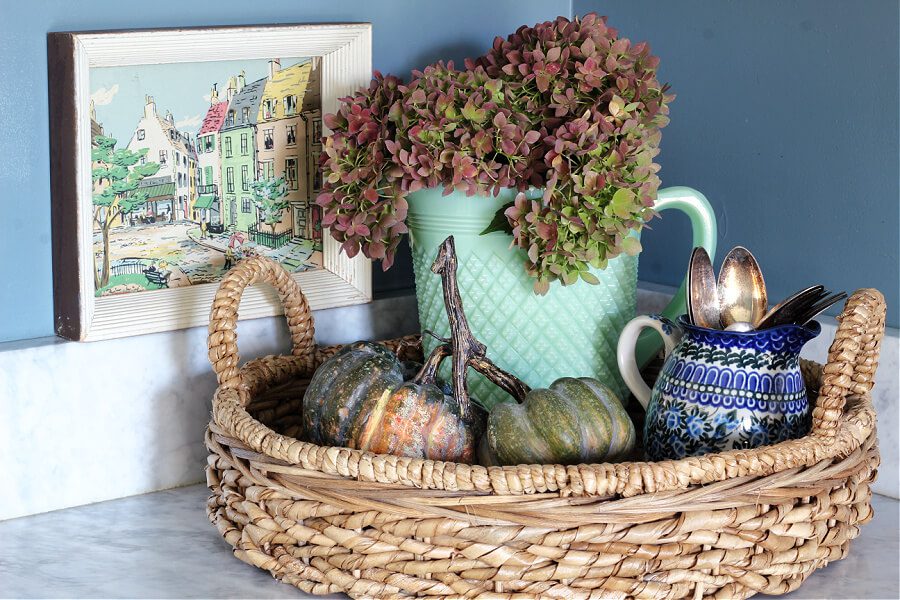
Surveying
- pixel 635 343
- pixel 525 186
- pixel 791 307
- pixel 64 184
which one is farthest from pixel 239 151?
pixel 791 307

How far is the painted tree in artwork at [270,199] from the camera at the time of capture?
40.2 inches

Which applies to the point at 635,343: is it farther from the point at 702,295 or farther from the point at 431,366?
the point at 431,366

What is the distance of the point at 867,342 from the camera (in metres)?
0.82

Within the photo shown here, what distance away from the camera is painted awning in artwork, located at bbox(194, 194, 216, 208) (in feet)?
3.20

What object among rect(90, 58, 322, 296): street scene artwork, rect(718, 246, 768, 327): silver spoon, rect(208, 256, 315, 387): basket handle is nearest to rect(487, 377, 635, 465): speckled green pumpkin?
rect(718, 246, 768, 327): silver spoon

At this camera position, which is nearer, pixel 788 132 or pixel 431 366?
pixel 431 366

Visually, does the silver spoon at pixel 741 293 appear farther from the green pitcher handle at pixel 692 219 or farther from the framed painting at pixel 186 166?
the framed painting at pixel 186 166

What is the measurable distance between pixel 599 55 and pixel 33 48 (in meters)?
0.47

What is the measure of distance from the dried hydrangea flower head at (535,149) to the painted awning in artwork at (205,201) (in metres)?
0.12

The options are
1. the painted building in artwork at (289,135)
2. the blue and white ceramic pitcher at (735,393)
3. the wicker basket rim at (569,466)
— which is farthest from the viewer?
the painted building in artwork at (289,135)

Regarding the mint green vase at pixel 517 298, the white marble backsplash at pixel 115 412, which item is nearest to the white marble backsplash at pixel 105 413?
the white marble backsplash at pixel 115 412

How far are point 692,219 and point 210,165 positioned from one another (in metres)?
0.45

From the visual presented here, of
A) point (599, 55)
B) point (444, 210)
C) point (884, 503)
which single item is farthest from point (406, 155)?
point (884, 503)

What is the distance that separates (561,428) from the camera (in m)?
0.78
